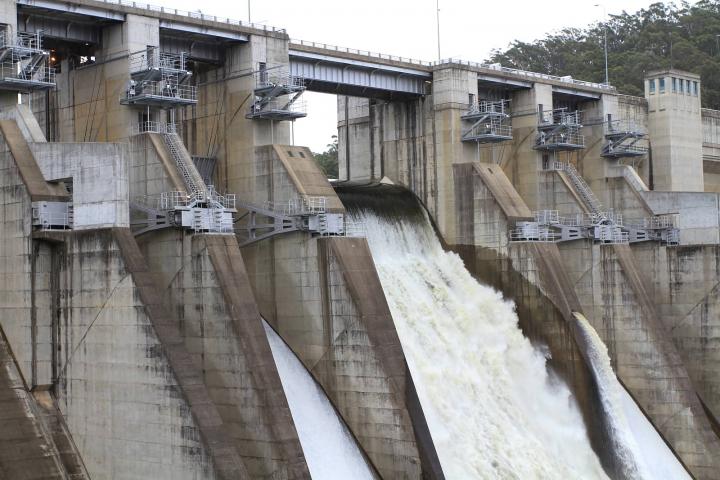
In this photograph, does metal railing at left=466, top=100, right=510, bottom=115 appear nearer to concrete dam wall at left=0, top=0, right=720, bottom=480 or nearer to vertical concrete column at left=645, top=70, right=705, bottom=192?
concrete dam wall at left=0, top=0, right=720, bottom=480

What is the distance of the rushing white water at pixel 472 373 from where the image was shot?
123 ft

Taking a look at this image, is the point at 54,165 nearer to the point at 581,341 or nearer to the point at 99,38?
the point at 99,38

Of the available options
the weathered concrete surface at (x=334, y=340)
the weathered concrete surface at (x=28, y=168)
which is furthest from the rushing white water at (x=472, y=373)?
the weathered concrete surface at (x=28, y=168)

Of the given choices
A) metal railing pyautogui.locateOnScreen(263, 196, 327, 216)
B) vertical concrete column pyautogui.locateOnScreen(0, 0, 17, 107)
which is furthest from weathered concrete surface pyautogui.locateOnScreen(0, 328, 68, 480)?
metal railing pyautogui.locateOnScreen(263, 196, 327, 216)

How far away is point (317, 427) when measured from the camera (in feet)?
114

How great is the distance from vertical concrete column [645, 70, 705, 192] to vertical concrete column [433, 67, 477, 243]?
594 inches

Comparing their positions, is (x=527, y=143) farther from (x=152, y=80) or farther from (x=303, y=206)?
(x=152, y=80)

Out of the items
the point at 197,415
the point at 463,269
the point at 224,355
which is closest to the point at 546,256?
the point at 463,269

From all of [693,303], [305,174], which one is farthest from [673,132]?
[305,174]

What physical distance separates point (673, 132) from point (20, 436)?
4061 centimetres

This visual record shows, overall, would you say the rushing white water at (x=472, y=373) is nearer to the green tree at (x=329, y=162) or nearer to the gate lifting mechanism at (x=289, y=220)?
the gate lifting mechanism at (x=289, y=220)

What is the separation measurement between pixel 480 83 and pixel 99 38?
63.8 feet

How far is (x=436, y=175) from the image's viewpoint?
1879 inches

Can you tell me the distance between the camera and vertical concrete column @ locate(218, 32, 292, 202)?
3916 centimetres
